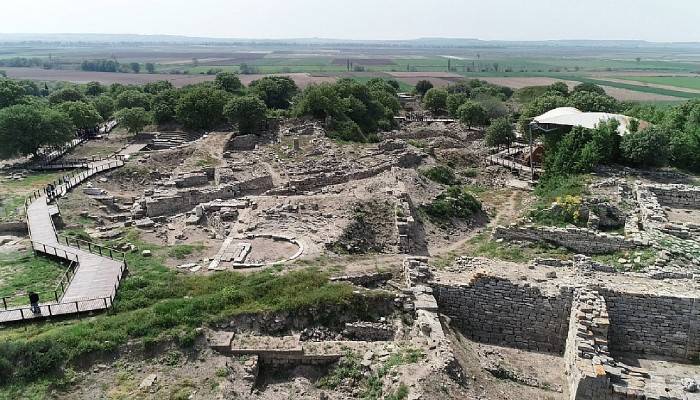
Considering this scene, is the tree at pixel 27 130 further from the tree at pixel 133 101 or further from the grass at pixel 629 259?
the grass at pixel 629 259

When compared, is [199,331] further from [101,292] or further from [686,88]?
[686,88]

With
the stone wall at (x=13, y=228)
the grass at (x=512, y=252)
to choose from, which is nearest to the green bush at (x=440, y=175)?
the grass at (x=512, y=252)

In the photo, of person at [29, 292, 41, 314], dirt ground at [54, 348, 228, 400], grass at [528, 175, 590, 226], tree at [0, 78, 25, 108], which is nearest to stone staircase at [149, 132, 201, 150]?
tree at [0, 78, 25, 108]

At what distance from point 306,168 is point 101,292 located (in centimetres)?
2206

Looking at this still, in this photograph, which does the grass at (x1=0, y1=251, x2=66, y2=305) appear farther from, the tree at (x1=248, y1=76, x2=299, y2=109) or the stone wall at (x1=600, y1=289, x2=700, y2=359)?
the tree at (x1=248, y1=76, x2=299, y2=109)

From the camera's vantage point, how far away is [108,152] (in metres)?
47.1

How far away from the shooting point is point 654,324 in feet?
59.0

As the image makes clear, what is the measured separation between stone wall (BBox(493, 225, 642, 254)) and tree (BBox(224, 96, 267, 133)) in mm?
31761

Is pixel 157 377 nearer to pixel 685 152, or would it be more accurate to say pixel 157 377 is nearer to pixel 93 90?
pixel 685 152

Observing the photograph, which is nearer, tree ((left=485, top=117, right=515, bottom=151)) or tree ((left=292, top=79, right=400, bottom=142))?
tree ((left=485, top=117, right=515, bottom=151))

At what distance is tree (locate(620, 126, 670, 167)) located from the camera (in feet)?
108

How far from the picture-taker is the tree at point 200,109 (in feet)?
174

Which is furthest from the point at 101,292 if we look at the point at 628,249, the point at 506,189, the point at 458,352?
the point at 506,189

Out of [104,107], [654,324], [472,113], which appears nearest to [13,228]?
[654,324]
